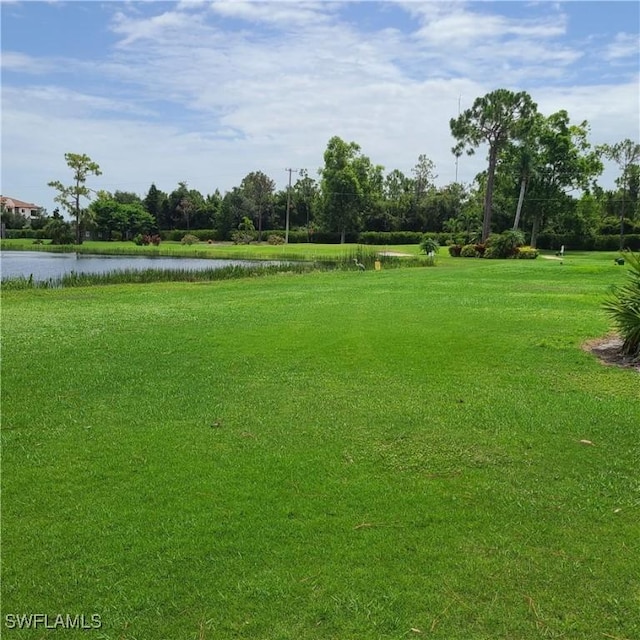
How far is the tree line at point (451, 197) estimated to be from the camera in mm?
48438

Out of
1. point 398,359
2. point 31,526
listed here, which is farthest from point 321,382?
point 31,526

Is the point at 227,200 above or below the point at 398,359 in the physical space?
above

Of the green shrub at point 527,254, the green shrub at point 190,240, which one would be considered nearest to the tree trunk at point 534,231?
the green shrub at point 527,254

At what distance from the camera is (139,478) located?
4.14 metres

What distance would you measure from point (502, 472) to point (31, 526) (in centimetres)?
325

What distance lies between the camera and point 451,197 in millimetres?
70125

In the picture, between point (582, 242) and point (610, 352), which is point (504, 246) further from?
point (610, 352)

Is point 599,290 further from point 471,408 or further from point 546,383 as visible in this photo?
point 471,408

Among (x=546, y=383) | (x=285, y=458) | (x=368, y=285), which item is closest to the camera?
(x=285, y=458)

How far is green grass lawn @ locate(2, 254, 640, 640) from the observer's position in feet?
9.12

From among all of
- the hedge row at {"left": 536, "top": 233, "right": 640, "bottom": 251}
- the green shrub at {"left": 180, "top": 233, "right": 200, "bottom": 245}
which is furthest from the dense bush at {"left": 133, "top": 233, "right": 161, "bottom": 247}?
the hedge row at {"left": 536, "top": 233, "right": 640, "bottom": 251}

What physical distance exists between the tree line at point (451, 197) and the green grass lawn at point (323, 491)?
4200cm

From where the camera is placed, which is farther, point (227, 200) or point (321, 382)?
point (227, 200)

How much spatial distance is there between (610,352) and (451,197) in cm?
6526
